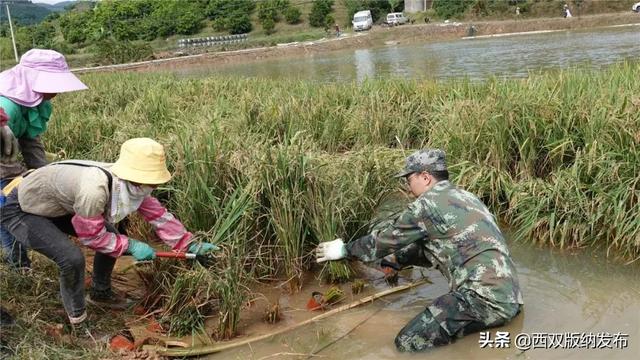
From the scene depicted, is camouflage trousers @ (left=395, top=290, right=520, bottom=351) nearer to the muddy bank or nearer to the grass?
the grass

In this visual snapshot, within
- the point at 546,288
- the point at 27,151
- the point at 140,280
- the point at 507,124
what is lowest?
the point at 546,288

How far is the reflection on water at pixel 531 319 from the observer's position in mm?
3340

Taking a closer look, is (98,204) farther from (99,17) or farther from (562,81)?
(99,17)

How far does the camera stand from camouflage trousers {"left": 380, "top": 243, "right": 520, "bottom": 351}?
3340mm

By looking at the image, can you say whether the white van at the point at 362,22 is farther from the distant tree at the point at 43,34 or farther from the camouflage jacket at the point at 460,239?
the camouflage jacket at the point at 460,239

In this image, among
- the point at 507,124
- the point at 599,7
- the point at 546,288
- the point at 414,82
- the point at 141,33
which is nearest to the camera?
the point at 546,288

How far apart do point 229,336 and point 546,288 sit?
2206 mm

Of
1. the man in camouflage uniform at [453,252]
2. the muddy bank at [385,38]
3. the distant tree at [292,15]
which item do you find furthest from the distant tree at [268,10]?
the man in camouflage uniform at [453,252]

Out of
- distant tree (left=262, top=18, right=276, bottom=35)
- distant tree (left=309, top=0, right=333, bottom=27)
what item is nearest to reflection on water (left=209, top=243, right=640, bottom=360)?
distant tree (left=262, top=18, right=276, bottom=35)

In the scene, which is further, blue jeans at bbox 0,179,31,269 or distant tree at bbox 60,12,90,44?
distant tree at bbox 60,12,90,44

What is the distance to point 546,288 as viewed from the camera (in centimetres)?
404

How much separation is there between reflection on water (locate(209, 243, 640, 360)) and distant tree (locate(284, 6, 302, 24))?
52449mm

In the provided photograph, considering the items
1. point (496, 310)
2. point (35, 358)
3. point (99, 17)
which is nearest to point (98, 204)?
point (35, 358)

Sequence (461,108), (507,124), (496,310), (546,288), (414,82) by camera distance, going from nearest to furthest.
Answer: (496,310)
(546,288)
(507,124)
(461,108)
(414,82)
